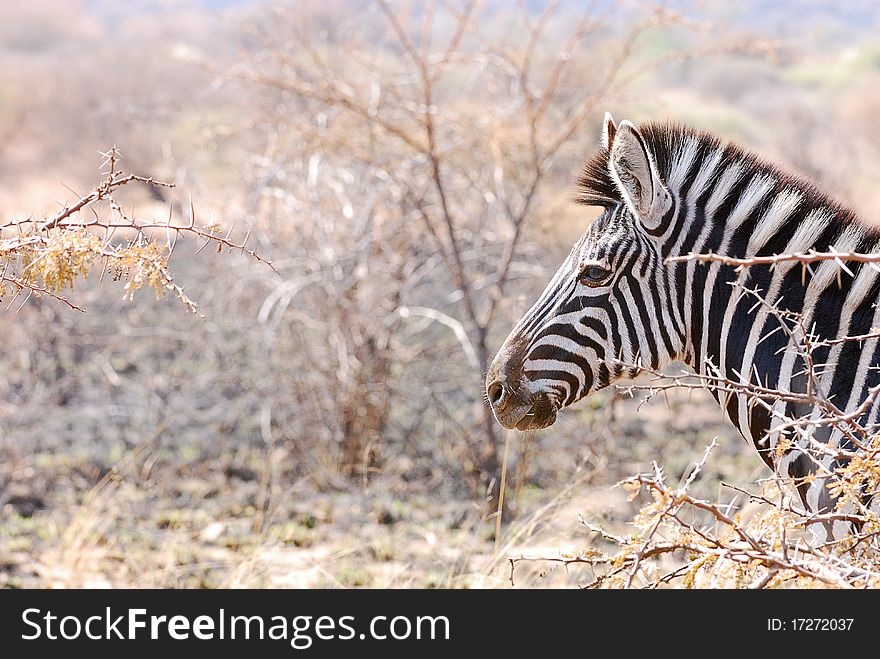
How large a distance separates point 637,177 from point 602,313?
46 centimetres

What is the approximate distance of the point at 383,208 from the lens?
24.1ft

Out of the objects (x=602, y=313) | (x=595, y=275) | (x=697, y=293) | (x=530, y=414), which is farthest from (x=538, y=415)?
(x=697, y=293)

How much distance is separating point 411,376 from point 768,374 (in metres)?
5.27

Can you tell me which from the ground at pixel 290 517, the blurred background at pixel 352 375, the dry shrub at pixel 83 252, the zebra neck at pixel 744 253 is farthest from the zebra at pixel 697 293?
the blurred background at pixel 352 375

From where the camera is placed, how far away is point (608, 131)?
3.31 meters

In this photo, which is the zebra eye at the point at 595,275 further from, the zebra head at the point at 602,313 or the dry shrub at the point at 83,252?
the dry shrub at the point at 83,252

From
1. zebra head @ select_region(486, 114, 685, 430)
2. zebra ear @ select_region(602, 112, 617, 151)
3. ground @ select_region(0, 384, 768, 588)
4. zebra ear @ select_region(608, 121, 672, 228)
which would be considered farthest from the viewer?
ground @ select_region(0, 384, 768, 588)

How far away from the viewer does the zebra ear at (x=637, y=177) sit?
9.93 feet

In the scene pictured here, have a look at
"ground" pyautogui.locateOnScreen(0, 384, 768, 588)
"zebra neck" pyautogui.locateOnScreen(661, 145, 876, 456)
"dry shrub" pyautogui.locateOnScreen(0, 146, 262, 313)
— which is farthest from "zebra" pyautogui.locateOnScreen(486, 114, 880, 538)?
"ground" pyautogui.locateOnScreen(0, 384, 768, 588)

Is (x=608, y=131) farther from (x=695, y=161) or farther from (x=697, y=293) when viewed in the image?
(x=697, y=293)

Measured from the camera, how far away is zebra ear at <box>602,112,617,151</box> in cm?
326

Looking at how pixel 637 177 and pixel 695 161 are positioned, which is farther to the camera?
pixel 695 161

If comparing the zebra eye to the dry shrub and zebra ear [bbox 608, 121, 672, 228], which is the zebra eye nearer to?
zebra ear [bbox 608, 121, 672, 228]
